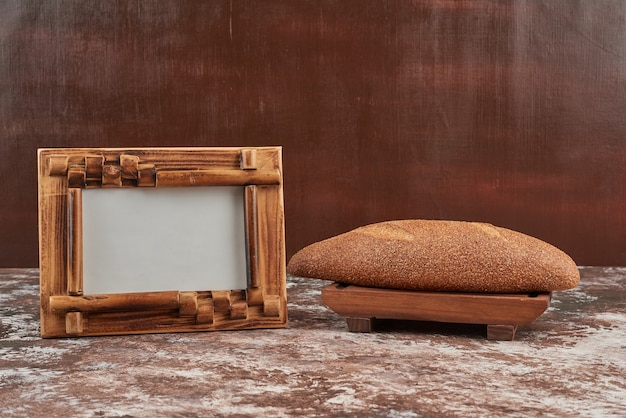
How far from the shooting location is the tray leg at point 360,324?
1.68 m

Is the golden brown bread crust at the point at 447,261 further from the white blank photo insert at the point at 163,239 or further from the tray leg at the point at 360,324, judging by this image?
the white blank photo insert at the point at 163,239

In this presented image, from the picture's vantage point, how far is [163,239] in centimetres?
167

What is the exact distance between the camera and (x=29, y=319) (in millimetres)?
1872

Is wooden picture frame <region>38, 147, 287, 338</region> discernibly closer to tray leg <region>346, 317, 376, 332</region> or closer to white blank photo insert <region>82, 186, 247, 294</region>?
white blank photo insert <region>82, 186, 247, 294</region>

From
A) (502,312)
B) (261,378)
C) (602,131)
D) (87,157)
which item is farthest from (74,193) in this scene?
(602,131)

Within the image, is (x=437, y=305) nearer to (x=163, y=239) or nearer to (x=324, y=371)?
(x=324, y=371)

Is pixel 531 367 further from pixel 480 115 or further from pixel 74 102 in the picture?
pixel 74 102

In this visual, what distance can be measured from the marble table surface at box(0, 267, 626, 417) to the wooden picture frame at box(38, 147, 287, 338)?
36mm

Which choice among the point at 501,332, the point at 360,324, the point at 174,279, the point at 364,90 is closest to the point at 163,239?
the point at 174,279

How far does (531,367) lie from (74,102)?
Result: 1983mm

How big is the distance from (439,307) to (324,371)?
0.34 meters

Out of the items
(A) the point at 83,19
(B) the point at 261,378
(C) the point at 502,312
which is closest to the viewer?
(B) the point at 261,378

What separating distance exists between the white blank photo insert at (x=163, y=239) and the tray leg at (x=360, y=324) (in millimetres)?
244

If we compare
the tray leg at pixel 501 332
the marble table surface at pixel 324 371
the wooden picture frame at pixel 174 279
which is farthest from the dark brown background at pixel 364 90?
the tray leg at pixel 501 332
